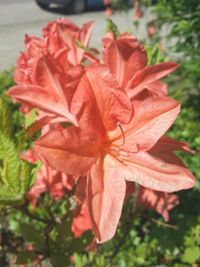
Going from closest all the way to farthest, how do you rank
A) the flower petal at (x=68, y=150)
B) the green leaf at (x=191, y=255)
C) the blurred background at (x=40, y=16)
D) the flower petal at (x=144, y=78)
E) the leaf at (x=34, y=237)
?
1. the flower petal at (x=68, y=150)
2. the flower petal at (x=144, y=78)
3. the leaf at (x=34, y=237)
4. the green leaf at (x=191, y=255)
5. the blurred background at (x=40, y=16)

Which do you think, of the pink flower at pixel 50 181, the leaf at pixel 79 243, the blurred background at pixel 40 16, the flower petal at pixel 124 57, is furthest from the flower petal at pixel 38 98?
the blurred background at pixel 40 16

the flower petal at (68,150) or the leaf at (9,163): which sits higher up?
the flower petal at (68,150)

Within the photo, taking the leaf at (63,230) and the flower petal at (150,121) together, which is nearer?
the flower petal at (150,121)

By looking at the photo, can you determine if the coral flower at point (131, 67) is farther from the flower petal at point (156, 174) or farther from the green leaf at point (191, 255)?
the green leaf at point (191, 255)

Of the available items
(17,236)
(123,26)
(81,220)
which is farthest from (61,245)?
(123,26)

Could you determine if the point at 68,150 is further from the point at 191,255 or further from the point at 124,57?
the point at 191,255

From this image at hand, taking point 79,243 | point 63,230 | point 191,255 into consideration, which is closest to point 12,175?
point 63,230
